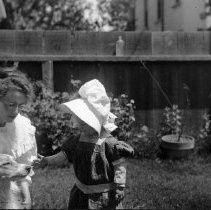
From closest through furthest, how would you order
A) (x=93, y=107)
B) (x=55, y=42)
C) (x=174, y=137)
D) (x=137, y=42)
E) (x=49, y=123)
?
(x=93, y=107) < (x=49, y=123) < (x=174, y=137) < (x=55, y=42) < (x=137, y=42)

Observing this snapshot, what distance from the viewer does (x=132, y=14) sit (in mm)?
18609

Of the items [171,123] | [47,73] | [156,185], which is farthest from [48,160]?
[171,123]

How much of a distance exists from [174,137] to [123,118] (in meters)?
0.84

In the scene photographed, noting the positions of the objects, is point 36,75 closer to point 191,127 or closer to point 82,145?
point 191,127

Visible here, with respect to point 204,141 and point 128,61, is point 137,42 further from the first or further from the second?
point 204,141

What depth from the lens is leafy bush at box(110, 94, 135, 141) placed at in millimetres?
6254

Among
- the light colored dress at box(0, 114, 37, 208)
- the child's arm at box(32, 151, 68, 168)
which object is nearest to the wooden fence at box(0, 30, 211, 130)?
the child's arm at box(32, 151, 68, 168)

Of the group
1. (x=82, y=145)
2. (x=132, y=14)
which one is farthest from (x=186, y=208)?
(x=132, y=14)

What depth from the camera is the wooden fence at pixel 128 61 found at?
6730 mm

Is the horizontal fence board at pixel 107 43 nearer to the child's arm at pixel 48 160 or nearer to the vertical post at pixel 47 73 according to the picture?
the vertical post at pixel 47 73

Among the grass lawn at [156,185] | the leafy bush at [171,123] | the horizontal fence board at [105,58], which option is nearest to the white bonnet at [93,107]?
the grass lawn at [156,185]

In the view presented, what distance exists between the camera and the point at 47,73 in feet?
21.6

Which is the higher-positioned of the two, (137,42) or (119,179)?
(137,42)

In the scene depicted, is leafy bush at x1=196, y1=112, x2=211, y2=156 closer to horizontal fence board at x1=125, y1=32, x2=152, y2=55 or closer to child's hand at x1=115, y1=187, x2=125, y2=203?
horizontal fence board at x1=125, y1=32, x2=152, y2=55
